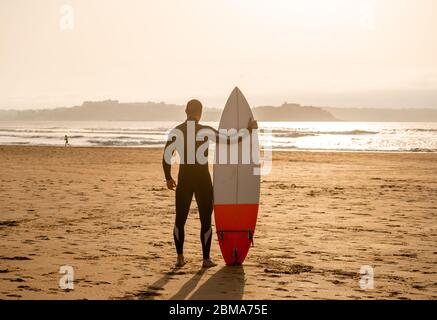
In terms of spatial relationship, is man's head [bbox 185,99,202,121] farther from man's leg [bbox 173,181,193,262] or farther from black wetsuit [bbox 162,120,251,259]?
man's leg [bbox 173,181,193,262]

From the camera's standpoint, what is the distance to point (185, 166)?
21.0 ft

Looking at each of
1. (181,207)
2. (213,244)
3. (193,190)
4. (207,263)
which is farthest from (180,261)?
(213,244)

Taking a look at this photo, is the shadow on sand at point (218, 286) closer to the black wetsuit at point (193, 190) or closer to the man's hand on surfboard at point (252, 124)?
the black wetsuit at point (193, 190)

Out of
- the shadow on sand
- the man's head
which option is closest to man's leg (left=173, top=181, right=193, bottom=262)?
the shadow on sand

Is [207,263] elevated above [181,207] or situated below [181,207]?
below

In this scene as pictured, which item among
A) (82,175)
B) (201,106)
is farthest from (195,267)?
(82,175)

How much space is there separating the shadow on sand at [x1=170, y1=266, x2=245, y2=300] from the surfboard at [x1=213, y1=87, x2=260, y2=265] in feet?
1.38

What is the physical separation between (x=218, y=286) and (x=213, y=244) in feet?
7.05

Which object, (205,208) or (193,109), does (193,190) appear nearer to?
(205,208)

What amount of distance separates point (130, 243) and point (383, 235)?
12.1ft

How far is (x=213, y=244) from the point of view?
7.70 m

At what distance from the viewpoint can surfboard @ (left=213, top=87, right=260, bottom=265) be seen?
21.8 feet

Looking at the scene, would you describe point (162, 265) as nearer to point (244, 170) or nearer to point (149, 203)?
point (244, 170)

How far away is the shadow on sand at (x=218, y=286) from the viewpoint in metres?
5.17
